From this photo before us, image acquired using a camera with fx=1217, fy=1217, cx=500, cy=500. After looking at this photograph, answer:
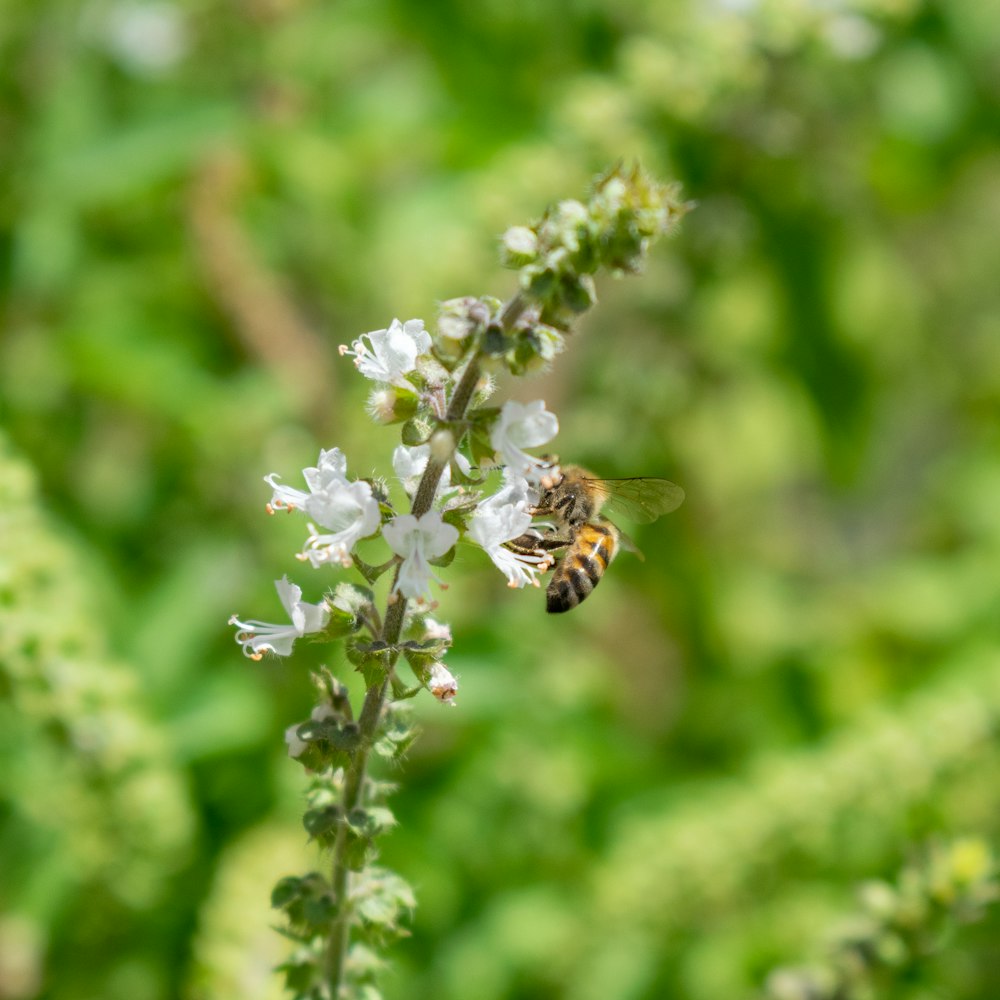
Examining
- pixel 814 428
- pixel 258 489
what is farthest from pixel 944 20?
pixel 258 489

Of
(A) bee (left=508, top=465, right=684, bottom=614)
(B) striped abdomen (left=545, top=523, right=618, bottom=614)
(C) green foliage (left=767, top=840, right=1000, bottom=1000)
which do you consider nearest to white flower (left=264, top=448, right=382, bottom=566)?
→ (A) bee (left=508, top=465, right=684, bottom=614)

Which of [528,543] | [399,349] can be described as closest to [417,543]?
[399,349]

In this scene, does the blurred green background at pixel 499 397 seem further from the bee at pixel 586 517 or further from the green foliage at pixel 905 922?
the bee at pixel 586 517

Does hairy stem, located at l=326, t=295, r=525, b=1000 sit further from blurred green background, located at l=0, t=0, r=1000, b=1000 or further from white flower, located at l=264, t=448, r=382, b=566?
blurred green background, located at l=0, t=0, r=1000, b=1000

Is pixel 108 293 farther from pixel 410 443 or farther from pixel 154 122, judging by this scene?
pixel 410 443

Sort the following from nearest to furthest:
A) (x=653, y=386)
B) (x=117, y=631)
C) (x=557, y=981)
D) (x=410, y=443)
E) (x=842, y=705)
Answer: (x=410, y=443) < (x=557, y=981) < (x=117, y=631) < (x=653, y=386) < (x=842, y=705)

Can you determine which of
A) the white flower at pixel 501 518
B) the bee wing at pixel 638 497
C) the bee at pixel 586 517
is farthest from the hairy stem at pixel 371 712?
Result: the bee wing at pixel 638 497

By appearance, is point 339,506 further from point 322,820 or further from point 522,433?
point 322,820
